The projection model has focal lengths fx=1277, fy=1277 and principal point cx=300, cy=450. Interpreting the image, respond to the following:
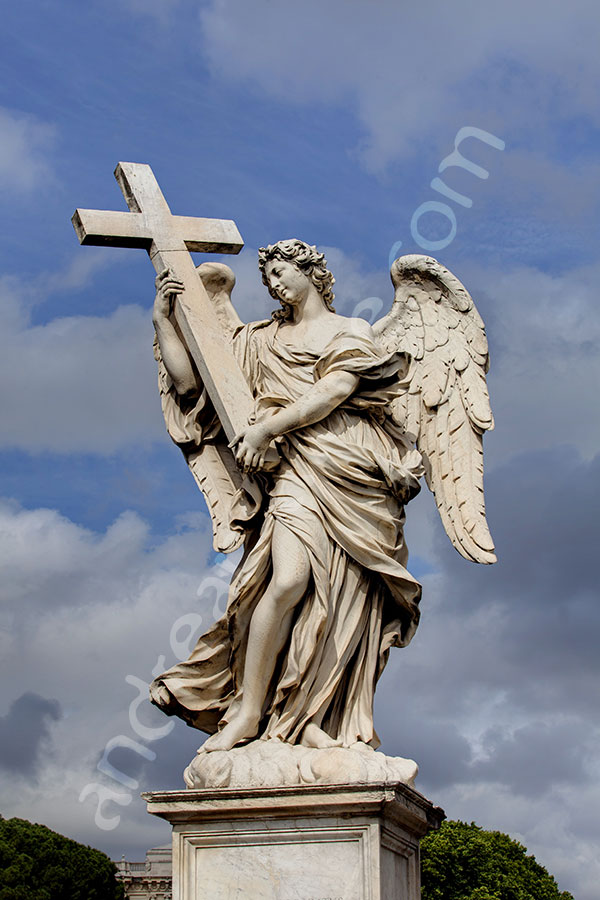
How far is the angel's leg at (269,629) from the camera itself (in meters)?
7.57

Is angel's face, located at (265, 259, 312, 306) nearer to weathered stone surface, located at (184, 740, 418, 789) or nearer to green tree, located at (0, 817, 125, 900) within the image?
weathered stone surface, located at (184, 740, 418, 789)

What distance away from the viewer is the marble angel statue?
25.1ft

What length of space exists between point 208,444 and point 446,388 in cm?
170

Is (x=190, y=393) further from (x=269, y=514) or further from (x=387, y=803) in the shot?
(x=387, y=803)

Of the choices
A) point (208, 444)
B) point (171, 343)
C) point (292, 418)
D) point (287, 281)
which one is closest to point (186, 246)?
point (171, 343)

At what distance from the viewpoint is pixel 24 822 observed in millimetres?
33094

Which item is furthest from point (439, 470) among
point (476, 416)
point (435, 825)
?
point (435, 825)

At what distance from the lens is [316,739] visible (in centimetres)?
750

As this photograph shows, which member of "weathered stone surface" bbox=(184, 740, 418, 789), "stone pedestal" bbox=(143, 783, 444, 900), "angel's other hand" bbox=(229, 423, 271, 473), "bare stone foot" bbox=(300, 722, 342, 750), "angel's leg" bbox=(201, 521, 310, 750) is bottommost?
"stone pedestal" bbox=(143, 783, 444, 900)

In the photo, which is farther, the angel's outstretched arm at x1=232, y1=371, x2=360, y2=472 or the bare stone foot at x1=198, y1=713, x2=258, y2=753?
the angel's outstretched arm at x1=232, y1=371, x2=360, y2=472

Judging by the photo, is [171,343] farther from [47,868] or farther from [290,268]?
[47,868]

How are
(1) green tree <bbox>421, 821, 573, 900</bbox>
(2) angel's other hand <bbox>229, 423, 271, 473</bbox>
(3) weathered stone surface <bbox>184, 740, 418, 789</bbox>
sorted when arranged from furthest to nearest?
(1) green tree <bbox>421, 821, 573, 900</bbox> < (2) angel's other hand <bbox>229, 423, 271, 473</bbox> < (3) weathered stone surface <bbox>184, 740, 418, 789</bbox>

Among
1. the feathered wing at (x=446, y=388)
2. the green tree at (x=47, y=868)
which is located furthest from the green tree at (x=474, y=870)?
the feathered wing at (x=446, y=388)

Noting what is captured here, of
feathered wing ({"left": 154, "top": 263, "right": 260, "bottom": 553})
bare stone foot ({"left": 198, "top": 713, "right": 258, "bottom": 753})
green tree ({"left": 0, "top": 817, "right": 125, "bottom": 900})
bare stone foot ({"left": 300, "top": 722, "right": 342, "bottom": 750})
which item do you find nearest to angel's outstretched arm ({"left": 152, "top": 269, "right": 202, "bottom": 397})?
feathered wing ({"left": 154, "top": 263, "right": 260, "bottom": 553})
